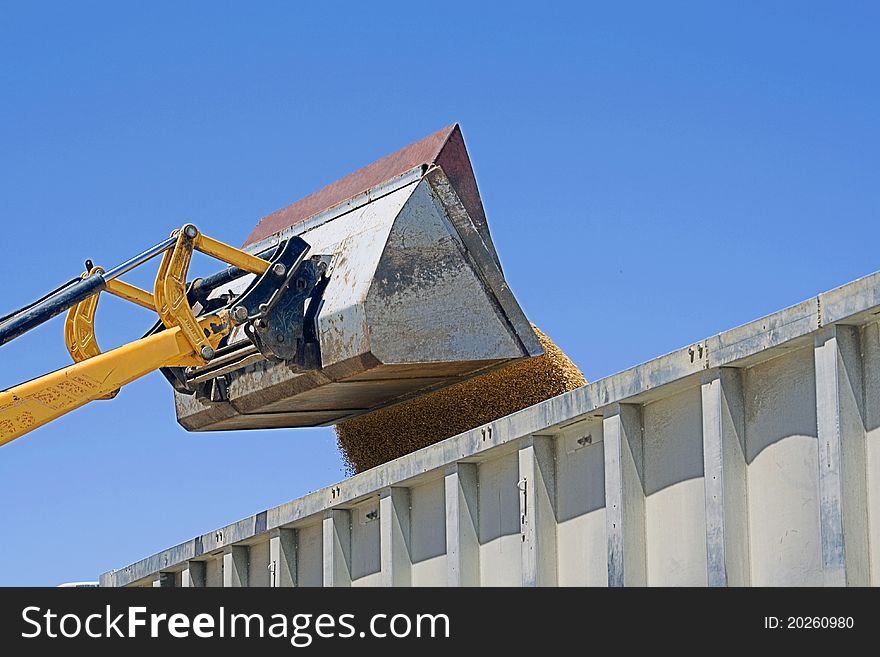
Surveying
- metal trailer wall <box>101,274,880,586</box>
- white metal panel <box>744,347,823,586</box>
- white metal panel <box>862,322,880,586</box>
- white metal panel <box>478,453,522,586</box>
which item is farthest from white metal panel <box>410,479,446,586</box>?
white metal panel <box>862,322,880,586</box>

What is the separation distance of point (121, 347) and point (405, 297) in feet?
4.33

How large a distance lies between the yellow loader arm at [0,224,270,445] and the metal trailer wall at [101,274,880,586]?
118cm

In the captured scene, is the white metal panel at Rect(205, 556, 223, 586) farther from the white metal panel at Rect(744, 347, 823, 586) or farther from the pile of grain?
the white metal panel at Rect(744, 347, 823, 586)

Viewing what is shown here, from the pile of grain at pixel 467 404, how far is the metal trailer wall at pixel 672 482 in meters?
0.97

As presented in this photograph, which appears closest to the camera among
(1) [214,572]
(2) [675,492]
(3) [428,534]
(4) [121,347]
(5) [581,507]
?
(2) [675,492]

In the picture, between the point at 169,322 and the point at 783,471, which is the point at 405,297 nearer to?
the point at 169,322

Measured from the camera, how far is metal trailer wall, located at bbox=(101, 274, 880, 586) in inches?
164

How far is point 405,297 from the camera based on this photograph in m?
6.76

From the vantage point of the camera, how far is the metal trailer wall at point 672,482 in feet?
13.7

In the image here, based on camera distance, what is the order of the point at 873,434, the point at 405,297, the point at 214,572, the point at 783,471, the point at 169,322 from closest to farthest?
the point at 873,434 → the point at 783,471 → the point at 405,297 → the point at 169,322 → the point at 214,572

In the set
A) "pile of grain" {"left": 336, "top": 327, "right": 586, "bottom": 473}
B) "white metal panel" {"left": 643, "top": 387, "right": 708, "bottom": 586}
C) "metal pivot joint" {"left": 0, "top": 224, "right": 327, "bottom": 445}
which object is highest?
"metal pivot joint" {"left": 0, "top": 224, "right": 327, "bottom": 445}

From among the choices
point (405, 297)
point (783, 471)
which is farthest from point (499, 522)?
point (405, 297)
